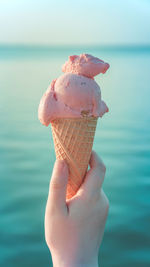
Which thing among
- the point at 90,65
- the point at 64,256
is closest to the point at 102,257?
the point at 64,256

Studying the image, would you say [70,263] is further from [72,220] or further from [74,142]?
[74,142]

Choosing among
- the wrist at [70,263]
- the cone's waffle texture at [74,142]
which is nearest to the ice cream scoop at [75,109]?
the cone's waffle texture at [74,142]

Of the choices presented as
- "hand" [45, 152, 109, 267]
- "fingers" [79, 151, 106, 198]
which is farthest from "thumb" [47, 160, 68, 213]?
"fingers" [79, 151, 106, 198]

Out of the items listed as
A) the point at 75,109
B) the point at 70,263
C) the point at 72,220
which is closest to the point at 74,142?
the point at 75,109

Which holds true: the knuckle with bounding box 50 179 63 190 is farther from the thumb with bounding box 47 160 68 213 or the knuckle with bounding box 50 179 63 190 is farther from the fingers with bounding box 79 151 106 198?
the fingers with bounding box 79 151 106 198

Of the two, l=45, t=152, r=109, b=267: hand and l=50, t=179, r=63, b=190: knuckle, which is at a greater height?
l=50, t=179, r=63, b=190: knuckle

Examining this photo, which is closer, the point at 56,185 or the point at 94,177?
the point at 56,185

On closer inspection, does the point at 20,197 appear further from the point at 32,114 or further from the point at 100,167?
the point at 32,114
